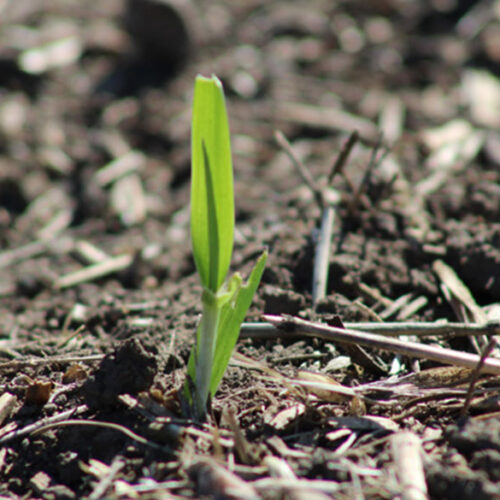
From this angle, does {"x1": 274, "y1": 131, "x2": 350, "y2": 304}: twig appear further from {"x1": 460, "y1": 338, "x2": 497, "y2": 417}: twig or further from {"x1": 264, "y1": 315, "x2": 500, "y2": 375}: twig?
{"x1": 460, "y1": 338, "x2": 497, "y2": 417}: twig

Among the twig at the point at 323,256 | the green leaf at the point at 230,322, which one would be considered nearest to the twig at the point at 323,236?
the twig at the point at 323,256

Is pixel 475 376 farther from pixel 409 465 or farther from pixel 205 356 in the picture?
pixel 205 356

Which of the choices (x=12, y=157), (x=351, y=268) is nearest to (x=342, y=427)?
(x=351, y=268)

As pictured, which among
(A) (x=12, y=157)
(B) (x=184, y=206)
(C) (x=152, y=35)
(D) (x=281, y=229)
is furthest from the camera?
(C) (x=152, y=35)

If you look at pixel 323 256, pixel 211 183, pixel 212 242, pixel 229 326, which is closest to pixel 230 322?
pixel 229 326

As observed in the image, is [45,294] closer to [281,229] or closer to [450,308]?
[281,229]

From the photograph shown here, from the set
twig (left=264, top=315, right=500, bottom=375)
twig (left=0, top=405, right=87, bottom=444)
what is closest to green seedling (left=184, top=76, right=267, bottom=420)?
twig (left=264, top=315, right=500, bottom=375)
